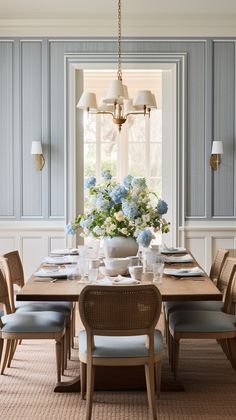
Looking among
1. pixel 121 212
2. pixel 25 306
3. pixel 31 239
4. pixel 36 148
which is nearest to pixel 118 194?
pixel 121 212

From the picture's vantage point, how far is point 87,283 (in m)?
3.51

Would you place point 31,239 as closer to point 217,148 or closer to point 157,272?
point 217,148

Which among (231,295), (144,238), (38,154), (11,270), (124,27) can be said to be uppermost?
(124,27)

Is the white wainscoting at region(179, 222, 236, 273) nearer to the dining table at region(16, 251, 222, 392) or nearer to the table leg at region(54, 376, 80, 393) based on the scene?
the dining table at region(16, 251, 222, 392)

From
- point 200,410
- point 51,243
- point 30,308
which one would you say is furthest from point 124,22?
point 200,410

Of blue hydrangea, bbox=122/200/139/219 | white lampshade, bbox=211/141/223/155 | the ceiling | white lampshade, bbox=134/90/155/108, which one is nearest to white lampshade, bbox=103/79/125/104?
white lampshade, bbox=134/90/155/108

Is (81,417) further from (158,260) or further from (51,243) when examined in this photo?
(51,243)

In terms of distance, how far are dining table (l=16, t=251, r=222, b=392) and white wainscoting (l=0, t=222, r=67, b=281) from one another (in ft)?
8.86

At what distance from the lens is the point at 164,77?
652 cm

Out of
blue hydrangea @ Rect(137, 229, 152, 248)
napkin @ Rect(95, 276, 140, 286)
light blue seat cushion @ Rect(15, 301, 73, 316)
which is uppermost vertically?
blue hydrangea @ Rect(137, 229, 152, 248)

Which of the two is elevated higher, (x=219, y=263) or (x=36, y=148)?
(x=36, y=148)

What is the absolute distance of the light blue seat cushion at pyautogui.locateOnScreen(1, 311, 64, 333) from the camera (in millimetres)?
3537

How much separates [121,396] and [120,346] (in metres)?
0.56

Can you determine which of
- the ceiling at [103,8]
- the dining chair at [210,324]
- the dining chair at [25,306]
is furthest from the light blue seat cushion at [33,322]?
the ceiling at [103,8]
